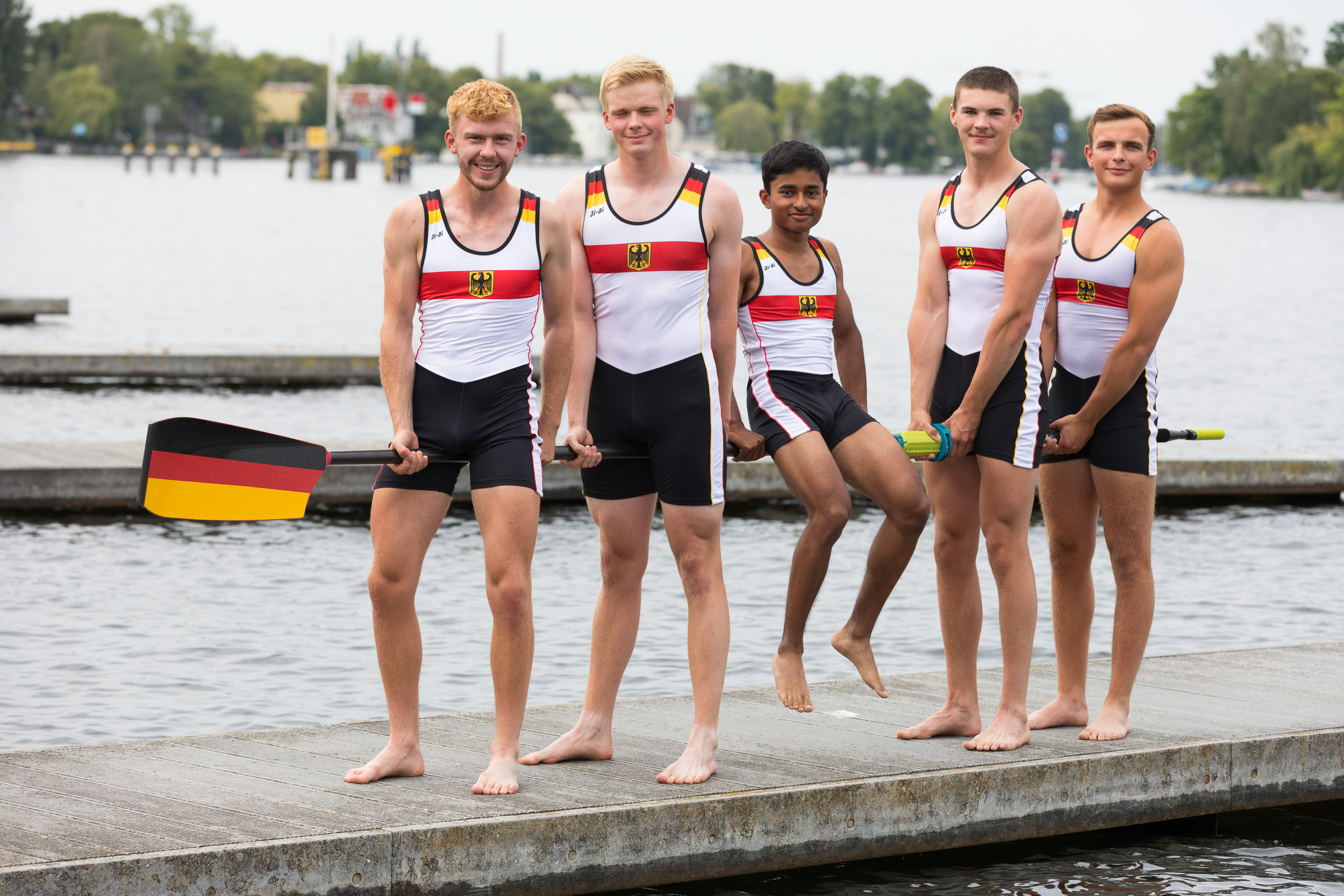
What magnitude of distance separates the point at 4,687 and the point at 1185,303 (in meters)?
44.6

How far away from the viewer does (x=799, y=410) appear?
635cm

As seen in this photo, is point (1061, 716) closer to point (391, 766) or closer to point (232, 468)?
point (391, 766)

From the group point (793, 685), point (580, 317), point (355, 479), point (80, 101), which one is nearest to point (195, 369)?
point (355, 479)

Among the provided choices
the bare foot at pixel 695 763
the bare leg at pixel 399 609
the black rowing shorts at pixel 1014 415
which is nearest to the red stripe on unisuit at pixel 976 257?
the black rowing shorts at pixel 1014 415

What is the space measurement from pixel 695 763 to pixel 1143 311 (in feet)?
7.68

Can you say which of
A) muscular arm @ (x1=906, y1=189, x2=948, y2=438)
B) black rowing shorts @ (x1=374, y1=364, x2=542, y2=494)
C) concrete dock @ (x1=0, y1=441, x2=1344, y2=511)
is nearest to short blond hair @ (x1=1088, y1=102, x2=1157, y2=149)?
muscular arm @ (x1=906, y1=189, x2=948, y2=438)

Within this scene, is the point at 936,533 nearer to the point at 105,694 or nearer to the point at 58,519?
the point at 105,694

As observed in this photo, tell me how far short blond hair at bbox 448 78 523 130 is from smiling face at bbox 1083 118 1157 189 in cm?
223

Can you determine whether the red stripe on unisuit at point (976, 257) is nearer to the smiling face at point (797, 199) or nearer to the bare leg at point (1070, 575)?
the smiling face at point (797, 199)

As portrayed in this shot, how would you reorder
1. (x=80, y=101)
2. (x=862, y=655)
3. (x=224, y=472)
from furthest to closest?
(x=80, y=101) < (x=862, y=655) < (x=224, y=472)

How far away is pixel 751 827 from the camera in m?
5.75

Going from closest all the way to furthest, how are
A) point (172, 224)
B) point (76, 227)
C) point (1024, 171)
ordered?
point (1024, 171) → point (76, 227) → point (172, 224)

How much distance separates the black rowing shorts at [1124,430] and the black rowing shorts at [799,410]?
0.81 m

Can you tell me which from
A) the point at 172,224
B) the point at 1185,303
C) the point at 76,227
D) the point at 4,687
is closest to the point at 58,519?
the point at 4,687
